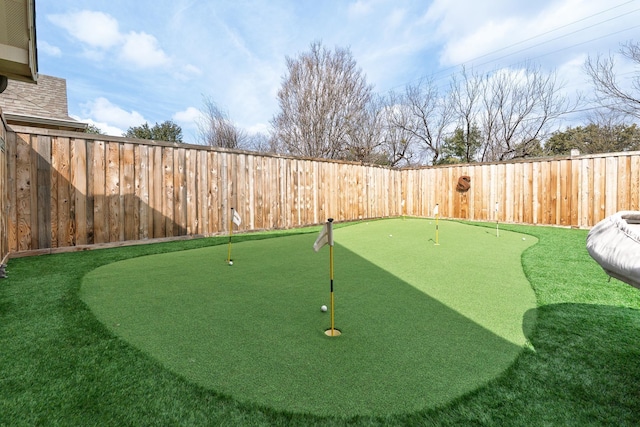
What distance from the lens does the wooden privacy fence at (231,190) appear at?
4652mm

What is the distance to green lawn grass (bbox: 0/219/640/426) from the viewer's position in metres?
1.25

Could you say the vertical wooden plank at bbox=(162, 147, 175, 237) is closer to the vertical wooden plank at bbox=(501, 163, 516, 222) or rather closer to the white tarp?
the white tarp

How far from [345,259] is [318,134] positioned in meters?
12.8

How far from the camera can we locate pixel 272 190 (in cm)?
762

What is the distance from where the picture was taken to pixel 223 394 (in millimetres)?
1392

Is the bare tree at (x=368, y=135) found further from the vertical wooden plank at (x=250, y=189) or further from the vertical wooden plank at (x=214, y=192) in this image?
the vertical wooden plank at (x=214, y=192)

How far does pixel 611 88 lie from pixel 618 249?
52.3 ft

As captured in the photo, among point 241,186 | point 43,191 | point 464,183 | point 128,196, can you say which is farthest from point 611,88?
point 43,191

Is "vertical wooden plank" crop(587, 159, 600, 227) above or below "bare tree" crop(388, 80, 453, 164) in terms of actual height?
below

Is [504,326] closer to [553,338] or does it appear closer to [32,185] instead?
[553,338]

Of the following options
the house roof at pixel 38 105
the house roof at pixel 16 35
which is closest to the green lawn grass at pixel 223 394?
the house roof at pixel 16 35

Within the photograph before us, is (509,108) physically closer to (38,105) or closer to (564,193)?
(564,193)

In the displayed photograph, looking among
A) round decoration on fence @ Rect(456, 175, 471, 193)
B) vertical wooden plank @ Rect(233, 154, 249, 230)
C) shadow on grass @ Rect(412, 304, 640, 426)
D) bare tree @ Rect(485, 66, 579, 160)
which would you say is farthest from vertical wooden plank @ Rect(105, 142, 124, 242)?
bare tree @ Rect(485, 66, 579, 160)

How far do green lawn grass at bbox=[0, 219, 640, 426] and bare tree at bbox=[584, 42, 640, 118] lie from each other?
13794 millimetres
